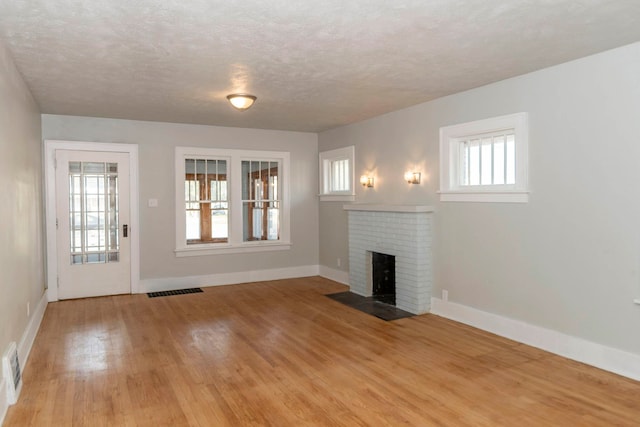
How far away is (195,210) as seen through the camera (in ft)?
22.5

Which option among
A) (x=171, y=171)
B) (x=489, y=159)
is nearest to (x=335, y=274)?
(x=171, y=171)

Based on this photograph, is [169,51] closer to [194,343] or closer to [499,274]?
[194,343]

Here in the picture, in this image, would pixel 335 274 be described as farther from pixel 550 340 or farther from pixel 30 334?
pixel 30 334

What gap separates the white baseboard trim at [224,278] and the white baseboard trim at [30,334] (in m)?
1.46

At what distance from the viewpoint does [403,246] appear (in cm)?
536

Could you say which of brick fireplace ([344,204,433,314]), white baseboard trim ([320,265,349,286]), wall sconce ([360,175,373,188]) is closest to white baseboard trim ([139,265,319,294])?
white baseboard trim ([320,265,349,286])

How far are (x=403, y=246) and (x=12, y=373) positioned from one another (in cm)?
397

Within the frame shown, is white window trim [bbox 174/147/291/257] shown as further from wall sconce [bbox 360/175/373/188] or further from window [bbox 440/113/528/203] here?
window [bbox 440/113/528/203]

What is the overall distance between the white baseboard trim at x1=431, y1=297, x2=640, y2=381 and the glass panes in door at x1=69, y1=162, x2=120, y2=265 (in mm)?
4578

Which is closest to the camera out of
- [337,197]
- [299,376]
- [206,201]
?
[299,376]

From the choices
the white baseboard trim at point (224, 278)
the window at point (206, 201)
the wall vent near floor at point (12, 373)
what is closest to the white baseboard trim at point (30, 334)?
the wall vent near floor at point (12, 373)

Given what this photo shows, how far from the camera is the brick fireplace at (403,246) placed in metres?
5.17

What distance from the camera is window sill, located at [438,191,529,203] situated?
Answer: 416 centimetres

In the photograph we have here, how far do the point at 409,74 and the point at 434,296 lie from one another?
A: 261 centimetres
